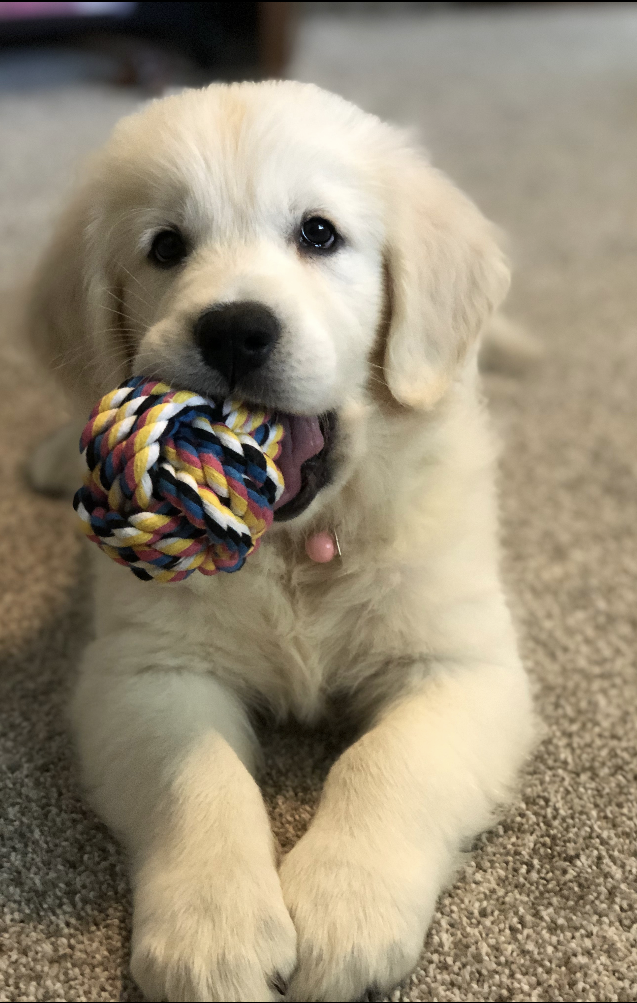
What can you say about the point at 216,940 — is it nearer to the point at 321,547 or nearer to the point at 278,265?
the point at 321,547

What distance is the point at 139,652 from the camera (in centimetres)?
150

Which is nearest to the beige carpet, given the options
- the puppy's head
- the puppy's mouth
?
the puppy's mouth

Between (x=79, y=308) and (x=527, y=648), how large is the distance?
1110 millimetres

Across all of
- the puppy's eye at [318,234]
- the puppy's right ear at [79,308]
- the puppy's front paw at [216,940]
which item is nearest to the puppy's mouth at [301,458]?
the puppy's eye at [318,234]

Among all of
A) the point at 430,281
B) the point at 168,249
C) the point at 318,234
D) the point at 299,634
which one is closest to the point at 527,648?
the point at 299,634

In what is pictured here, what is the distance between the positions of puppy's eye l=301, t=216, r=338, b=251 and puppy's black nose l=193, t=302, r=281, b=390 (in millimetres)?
261

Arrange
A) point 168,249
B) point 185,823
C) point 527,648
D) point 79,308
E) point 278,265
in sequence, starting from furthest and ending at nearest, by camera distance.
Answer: point 527,648 → point 79,308 → point 168,249 → point 278,265 → point 185,823

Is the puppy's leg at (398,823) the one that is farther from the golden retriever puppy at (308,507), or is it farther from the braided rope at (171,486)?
the braided rope at (171,486)

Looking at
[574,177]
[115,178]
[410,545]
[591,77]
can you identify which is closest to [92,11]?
[574,177]

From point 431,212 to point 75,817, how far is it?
119 cm

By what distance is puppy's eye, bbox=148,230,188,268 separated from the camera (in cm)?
150

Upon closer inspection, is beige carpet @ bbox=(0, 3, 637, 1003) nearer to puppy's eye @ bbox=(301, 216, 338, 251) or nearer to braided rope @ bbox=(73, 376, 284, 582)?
braided rope @ bbox=(73, 376, 284, 582)

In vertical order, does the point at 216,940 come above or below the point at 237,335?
below

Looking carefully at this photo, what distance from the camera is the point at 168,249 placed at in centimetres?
152
